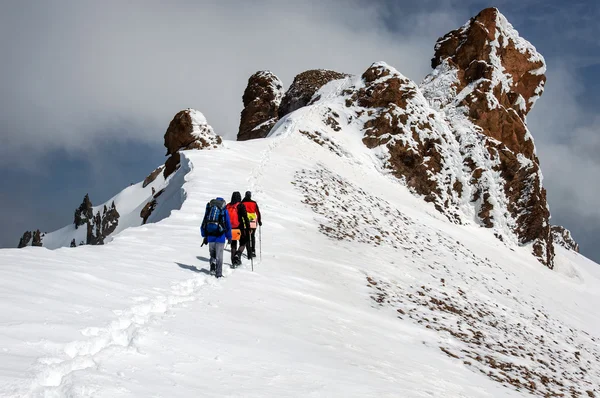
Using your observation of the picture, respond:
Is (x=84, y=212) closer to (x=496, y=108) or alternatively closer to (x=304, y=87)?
(x=304, y=87)

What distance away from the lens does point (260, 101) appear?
7619 centimetres

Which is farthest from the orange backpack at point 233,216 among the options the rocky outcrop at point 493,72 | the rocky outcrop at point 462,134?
the rocky outcrop at point 493,72

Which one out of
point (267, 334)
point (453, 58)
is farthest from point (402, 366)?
point (453, 58)

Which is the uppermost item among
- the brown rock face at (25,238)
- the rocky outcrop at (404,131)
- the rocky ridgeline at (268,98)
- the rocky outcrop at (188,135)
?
the rocky ridgeline at (268,98)

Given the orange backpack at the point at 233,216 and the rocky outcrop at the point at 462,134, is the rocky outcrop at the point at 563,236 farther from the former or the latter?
the orange backpack at the point at 233,216

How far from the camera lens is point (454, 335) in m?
10.7

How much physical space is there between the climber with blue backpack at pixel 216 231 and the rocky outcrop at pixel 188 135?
69.0ft

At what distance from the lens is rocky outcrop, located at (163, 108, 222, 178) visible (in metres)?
30.8

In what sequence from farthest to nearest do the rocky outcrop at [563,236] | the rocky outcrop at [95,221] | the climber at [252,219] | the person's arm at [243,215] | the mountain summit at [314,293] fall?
the rocky outcrop at [563,236]
the rocky outcrop at [95,221]
the climber at [252,219]
the person's arm at [243,215]
the mountain summit at [314,293]

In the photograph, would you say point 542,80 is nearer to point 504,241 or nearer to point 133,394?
point 504,241

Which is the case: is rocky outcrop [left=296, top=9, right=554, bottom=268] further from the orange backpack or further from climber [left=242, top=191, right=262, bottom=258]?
the orange backpack

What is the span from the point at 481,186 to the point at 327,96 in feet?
69.2

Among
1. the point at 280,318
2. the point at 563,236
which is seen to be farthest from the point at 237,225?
the point at 563,236

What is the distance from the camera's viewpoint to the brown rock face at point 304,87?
63.3m
